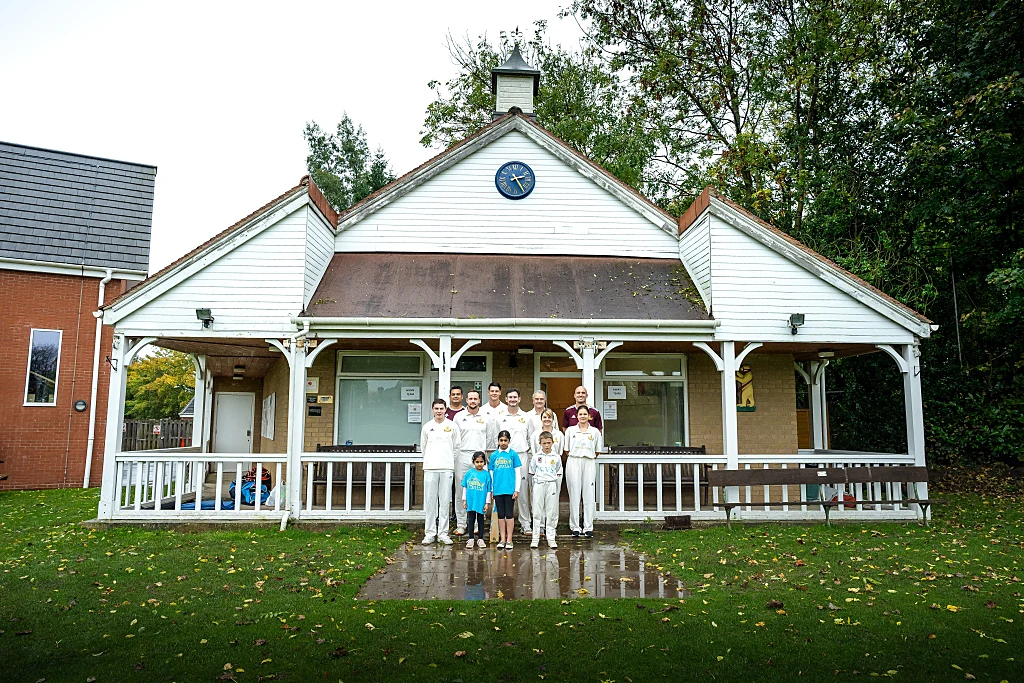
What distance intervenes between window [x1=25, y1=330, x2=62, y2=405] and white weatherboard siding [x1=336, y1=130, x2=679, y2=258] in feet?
28.3

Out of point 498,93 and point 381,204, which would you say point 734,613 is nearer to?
point 381,204

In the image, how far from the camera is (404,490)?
11047 millimetres

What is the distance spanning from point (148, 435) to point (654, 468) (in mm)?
15509

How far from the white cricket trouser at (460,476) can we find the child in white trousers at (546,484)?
826mm

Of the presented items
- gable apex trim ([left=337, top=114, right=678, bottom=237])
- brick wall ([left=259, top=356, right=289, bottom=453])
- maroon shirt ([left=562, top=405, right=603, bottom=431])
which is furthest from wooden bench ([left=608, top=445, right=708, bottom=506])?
brick wall ([left=259, top=356, right=289, bottom=453])

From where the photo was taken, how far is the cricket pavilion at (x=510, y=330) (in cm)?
1070

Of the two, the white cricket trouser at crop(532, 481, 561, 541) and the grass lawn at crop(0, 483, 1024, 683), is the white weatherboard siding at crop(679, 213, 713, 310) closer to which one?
the white cricket trouser at crop(532, 481, 561, 541)

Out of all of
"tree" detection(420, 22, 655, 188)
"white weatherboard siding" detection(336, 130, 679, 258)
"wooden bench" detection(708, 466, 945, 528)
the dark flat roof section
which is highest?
"tree" detection(420, 22, 655, 188)

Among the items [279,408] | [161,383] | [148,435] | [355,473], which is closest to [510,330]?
[355,473]

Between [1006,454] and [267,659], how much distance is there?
17562 mm

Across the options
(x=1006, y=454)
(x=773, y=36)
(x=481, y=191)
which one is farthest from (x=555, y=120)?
(x=1006, y=454)

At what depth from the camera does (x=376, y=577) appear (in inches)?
291

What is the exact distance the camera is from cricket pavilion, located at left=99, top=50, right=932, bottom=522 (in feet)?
35.1

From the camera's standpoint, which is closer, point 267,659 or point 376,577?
point 267,659
